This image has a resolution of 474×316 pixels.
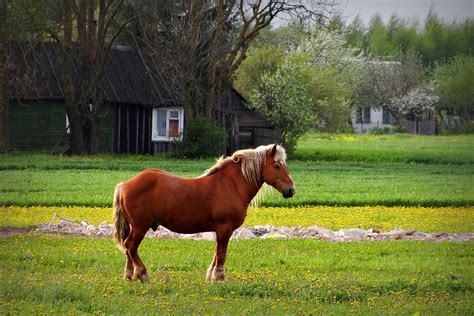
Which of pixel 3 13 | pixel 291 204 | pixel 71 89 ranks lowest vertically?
pixel 291 204

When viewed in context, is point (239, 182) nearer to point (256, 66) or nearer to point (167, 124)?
point (167, 124)

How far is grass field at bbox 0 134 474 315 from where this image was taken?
1345 centimetres

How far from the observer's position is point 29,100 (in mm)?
58906

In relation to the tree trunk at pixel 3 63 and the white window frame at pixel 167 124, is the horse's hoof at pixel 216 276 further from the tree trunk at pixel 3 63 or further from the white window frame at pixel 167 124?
the white window frame at pixel 167 124

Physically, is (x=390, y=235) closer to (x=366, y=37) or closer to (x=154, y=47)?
(x=154, y=47)

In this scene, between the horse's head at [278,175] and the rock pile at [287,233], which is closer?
the horse's head at [278,175]

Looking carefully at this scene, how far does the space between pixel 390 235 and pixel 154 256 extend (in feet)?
21.4

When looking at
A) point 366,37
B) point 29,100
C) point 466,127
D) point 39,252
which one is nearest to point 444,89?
point 466,127

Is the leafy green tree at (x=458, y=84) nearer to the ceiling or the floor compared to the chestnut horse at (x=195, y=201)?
nearer to the ceiling

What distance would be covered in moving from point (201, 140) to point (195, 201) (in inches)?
1634

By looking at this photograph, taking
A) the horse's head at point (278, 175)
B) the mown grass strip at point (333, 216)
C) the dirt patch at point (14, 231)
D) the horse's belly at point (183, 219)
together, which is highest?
the horse's head at point (278, 175)

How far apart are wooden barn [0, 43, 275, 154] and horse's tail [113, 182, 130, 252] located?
42.1m

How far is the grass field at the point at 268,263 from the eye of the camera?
1345cm

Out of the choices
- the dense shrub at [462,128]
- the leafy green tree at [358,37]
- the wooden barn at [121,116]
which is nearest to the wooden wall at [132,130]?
the wooden barn at [121,116]
